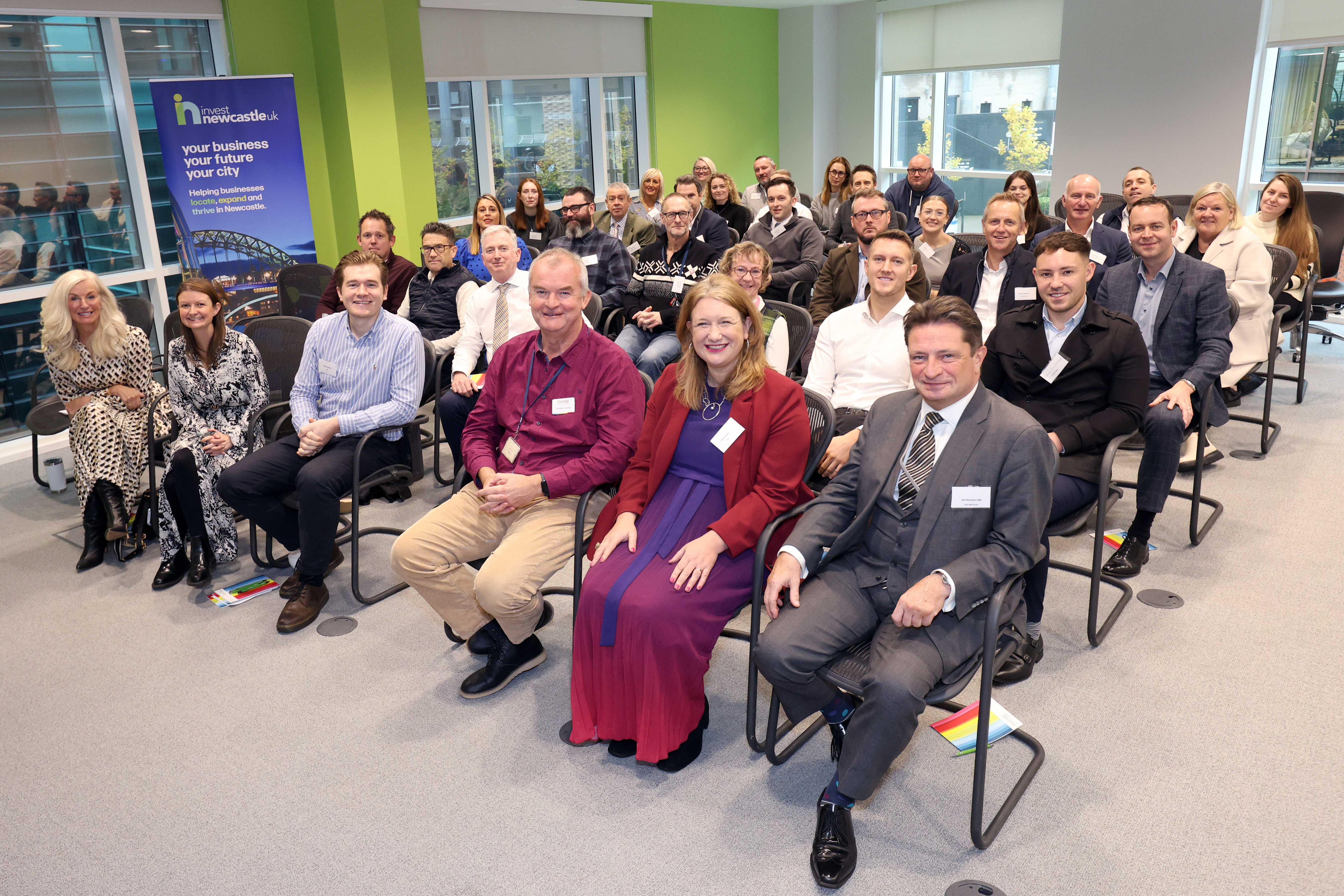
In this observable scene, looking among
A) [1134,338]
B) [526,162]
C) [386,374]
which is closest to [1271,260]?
[1134,338]

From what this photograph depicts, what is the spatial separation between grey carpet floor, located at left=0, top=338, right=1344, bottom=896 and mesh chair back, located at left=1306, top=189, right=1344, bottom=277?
3454 mm

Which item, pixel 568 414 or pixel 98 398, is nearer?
pixel 568 414

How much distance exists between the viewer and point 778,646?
2291 mm

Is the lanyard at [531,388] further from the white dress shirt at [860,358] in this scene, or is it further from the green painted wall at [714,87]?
the green painted wall at [714,87]

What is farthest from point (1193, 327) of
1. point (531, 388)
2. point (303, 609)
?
point (303, 609)

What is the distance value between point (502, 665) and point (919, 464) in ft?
5.15

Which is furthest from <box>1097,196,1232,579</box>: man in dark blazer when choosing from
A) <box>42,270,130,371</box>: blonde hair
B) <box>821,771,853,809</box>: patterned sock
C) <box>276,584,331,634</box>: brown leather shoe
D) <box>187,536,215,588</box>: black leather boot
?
<box>42,270,130,371</box>: blonde hair

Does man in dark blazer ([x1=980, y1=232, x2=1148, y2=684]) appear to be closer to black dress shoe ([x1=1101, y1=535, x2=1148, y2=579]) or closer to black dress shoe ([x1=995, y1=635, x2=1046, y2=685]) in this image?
black dress shoe ([x1=995, y1=635, x2=1046, y2=685])

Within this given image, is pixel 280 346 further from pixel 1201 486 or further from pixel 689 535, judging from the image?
pixel 1201 486

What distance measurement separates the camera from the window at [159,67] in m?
6.27

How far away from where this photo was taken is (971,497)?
2.28 metres

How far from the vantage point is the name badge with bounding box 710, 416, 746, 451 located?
2.66 meters

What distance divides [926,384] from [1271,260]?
10.6 feet

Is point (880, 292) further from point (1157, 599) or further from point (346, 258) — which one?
point (346, 258)
